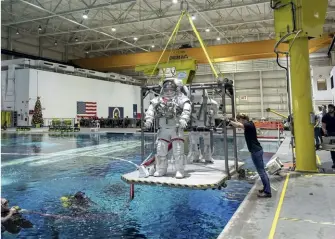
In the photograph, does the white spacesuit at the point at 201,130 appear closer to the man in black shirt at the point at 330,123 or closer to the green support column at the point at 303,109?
the green support column at the point at 303,109

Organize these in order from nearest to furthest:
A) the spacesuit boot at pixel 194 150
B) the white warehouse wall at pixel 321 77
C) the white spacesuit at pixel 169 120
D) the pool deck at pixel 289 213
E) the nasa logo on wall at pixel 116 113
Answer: the pool deck at pixel 289 213 → the white spacesuit at pixel 169 120 → the spacesuit boot at pixel 194 150 → the white warehouse wall at pixel 321 77 → the nasa logo on wall at pixel 116 113

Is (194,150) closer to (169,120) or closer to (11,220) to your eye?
(169,120)

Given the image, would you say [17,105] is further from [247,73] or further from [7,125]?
[247,73]

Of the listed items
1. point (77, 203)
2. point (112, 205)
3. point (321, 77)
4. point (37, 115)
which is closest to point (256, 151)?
point (112, 205)

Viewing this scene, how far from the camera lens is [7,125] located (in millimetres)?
24125

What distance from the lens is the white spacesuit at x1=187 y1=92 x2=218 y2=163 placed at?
5445mm

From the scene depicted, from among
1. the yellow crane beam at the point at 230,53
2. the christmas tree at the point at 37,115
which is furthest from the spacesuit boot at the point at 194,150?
the christmas tree at the point at 37,115

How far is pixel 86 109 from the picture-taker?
27.9 meters

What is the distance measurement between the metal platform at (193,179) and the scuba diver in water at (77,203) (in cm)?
101

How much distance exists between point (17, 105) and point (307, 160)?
23.3 metres

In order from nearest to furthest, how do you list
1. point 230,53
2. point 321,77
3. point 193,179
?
1. point 193,179
2. point 321,77
3. point 230,53

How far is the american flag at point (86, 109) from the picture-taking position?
89.1 ft

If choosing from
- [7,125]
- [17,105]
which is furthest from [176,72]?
[7,125]

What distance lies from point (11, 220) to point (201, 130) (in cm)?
360
